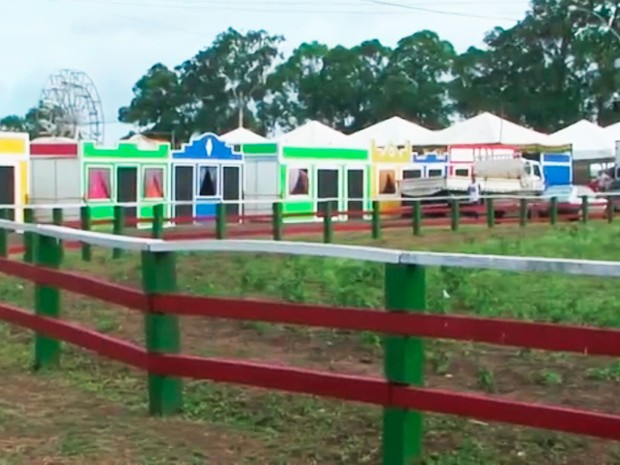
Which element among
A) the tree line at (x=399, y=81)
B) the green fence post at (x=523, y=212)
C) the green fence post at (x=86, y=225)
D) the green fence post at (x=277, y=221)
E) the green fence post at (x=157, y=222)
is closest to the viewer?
the green fence post at (x=86, y=225)

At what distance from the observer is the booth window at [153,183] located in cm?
3714

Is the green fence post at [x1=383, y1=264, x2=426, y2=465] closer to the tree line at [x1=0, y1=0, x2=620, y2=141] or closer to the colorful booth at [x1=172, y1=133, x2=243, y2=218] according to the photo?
the colorful booth at [x1=172, y1=133, x2=243, y2=218]

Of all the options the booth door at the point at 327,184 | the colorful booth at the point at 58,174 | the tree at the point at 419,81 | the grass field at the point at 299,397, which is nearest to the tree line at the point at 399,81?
the tree at the point at 419,81

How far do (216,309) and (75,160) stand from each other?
29.4 meters

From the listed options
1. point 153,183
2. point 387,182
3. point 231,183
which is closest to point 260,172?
point 231,183

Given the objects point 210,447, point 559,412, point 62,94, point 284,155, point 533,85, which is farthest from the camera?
point 533,85

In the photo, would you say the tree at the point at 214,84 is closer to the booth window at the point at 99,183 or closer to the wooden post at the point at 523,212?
the booth window at the point at 99,183

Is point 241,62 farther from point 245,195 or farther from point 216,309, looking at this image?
point 216,309

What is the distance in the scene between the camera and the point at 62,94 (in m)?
59.0

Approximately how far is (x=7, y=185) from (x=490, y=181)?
61.7ft

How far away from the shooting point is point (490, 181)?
45125mm

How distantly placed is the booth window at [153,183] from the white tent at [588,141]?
2703 centimetres

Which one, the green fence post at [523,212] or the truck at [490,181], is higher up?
the truck at [490,181]

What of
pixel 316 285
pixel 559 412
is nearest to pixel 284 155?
pixel 316 285
